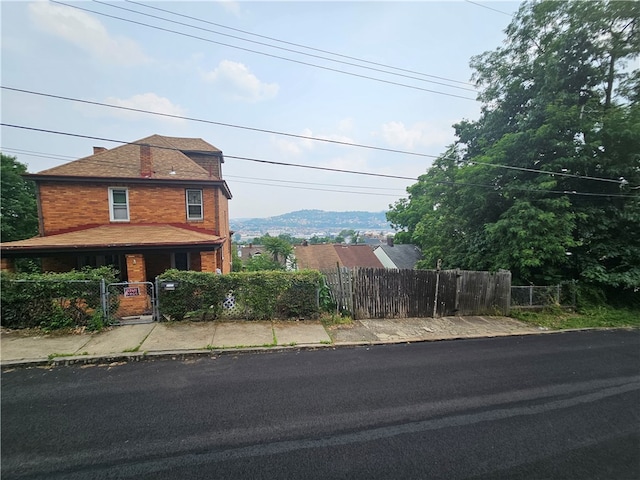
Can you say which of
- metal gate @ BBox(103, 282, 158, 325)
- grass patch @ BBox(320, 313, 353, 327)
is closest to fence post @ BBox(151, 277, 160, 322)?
metal gate @ BBox(103, 282, 158, 325)

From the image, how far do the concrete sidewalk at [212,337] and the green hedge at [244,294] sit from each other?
31cm

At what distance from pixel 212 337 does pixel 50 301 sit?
3.97 m

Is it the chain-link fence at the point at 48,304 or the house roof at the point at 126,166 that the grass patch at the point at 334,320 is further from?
the house roof at the point at 126,166

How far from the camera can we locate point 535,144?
10195mm

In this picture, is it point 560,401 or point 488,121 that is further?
point 488,121

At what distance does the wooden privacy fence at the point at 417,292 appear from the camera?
7.87 metres

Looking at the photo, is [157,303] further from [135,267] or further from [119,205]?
[119,205]

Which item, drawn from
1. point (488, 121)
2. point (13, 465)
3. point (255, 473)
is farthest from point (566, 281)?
point (13, 465)

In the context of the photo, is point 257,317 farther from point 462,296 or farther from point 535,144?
point 535,144

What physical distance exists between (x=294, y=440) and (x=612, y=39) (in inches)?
671

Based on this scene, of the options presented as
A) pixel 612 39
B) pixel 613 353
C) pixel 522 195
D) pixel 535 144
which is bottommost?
pixel 613 353

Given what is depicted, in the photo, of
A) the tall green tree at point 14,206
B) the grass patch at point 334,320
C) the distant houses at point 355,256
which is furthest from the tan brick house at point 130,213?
the distant houses at point 355,256

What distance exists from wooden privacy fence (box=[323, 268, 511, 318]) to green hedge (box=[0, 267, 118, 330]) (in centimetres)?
650

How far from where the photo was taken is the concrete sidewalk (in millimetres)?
5082
